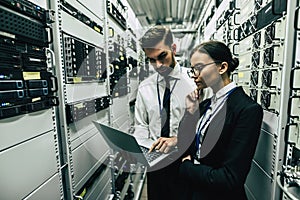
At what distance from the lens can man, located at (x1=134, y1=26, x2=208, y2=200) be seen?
151 cm

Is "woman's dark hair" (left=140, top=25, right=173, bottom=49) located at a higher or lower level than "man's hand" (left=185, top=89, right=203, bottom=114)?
higher

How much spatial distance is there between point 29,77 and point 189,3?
14.5ft

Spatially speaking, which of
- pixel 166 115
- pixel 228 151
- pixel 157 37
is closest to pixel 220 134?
pixel 228 151

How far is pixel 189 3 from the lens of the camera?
4.61 m

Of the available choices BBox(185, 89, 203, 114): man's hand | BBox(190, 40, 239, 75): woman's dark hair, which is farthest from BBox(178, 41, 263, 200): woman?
BBox(185, 89, 203, 114): man's hand

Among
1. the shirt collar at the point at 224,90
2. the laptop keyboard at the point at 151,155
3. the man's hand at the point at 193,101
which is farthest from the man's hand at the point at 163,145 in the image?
the shirt collar at the point at 224,90

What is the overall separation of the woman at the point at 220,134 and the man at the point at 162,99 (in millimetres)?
326

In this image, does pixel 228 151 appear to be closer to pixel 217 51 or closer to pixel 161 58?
pixel 217 51

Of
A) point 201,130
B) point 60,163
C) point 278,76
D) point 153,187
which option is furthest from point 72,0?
point 153,187

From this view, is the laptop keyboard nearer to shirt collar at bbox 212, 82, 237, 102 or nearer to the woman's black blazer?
the woman's black blazer

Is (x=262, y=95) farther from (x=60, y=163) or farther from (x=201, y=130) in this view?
(x=60, y=163)

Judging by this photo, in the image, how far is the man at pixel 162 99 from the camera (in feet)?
4.97

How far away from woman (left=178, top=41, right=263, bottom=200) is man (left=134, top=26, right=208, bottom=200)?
0.33m

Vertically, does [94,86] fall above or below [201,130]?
above
